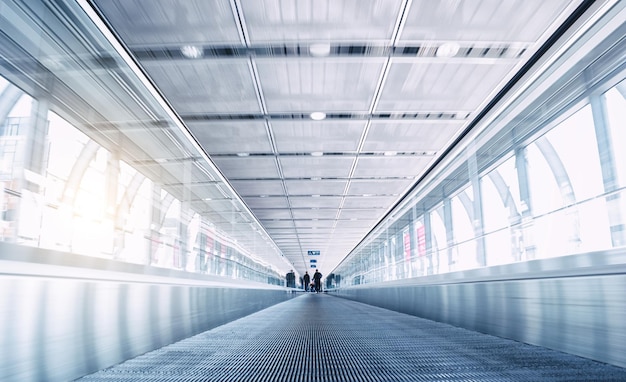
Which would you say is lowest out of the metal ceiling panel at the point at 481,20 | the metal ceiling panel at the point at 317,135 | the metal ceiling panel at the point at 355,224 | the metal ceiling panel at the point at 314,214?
the metal ceiling panel at the point at 355,224

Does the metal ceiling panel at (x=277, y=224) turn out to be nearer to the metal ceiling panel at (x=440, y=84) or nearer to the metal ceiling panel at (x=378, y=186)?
the metal ceiling panel at (x=378, y=186)

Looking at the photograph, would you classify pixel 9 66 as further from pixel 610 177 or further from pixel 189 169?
pixel 189 169

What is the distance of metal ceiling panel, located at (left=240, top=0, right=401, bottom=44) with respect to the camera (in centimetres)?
416

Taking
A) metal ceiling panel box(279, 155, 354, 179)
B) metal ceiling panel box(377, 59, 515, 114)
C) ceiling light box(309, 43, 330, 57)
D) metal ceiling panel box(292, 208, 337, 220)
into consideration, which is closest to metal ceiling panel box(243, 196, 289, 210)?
metal ceiling panel box(292, 208, 337, 220)

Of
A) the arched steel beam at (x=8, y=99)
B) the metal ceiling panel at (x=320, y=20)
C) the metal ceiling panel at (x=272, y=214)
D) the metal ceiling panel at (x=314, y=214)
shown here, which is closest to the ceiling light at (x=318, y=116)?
the metal ceiling panel at (x=320, y=20)

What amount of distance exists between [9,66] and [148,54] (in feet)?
9.50

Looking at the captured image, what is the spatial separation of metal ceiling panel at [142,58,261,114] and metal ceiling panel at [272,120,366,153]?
1.02 meters

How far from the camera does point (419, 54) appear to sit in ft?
17.0

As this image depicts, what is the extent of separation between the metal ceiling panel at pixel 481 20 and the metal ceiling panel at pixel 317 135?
2873mm

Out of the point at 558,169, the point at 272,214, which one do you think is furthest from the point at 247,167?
the point at 558,169

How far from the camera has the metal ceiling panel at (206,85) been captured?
211 inches

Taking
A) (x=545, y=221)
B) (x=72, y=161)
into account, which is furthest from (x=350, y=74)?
(x=72, y=161)

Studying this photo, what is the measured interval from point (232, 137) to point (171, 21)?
377cm

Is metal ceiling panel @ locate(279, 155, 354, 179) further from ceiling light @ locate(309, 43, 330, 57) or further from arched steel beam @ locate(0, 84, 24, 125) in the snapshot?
arched steel beam @ locate(0, 84, 24, 125)
